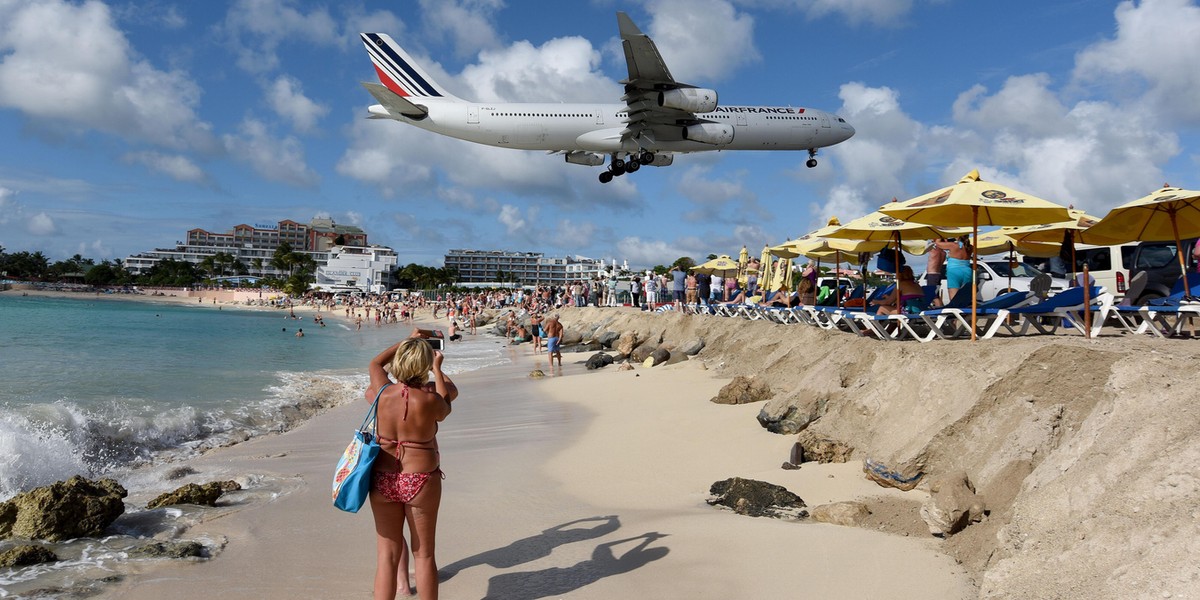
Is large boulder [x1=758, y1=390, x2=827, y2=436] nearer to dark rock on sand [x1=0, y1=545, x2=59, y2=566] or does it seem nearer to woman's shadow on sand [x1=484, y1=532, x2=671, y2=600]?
woman's shadow on sand [x1=484, y1=532, x2=671, y2=600]

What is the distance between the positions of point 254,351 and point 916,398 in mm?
24870

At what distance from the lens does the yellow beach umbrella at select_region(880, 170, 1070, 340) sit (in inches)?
270

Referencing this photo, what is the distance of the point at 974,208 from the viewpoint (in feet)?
24.0

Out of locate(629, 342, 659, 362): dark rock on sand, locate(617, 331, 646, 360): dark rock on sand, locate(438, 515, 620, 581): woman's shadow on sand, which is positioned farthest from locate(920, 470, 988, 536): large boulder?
locate(617, 331, 646, 360): dark rock on sand

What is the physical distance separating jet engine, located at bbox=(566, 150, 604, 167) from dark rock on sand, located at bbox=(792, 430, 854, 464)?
1909 centimetres

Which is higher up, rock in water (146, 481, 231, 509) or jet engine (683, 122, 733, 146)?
jet engine (683, 122, 733, 146)

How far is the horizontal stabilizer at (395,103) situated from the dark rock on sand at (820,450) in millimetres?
18103

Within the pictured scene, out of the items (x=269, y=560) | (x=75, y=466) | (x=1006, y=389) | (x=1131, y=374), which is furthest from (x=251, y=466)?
(x=1131, y=374)

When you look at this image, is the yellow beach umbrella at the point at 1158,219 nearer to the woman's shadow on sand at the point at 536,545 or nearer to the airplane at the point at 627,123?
the woman's shadow on sand at the point at 536,545

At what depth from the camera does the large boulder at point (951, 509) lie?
12.8 feet

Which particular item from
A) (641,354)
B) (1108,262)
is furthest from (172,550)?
(1108,262)

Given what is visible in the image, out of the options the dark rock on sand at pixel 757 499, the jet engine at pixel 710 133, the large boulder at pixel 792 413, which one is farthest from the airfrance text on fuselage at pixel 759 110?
the dark rock on sand at pixel 757 499

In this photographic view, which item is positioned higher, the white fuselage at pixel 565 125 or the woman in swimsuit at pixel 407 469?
the white fuselage at pixel 565 125

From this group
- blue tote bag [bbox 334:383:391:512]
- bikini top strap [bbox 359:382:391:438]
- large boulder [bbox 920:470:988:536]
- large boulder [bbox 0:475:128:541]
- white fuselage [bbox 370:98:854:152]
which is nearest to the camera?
blue tote bag [bbox 334:383:391:512]
